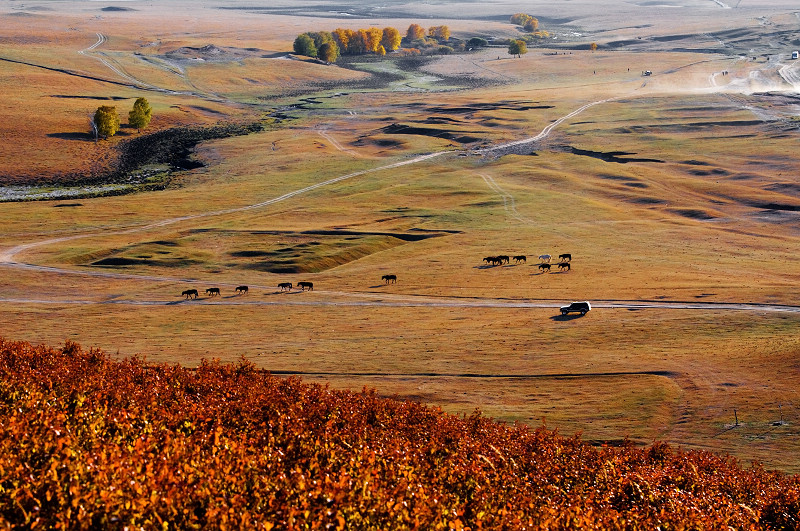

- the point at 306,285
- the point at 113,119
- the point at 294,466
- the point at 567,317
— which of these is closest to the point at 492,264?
the point at 306,285

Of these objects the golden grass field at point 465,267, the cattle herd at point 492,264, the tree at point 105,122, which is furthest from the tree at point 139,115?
the cattle herd at point 492,264

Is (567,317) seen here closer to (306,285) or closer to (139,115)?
(306,285)

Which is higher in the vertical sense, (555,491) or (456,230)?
(555,491)

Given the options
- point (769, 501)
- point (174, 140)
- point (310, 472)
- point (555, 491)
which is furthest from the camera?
point (174, 140)

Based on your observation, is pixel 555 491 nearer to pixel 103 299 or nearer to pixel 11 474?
pixel 11 474

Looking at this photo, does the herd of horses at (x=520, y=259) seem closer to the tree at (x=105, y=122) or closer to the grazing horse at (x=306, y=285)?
the grazing horse at (x=306, y=285)

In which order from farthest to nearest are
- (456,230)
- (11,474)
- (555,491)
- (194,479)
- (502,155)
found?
(502,155), (456,230), (555,491), (194,479), (11,474)

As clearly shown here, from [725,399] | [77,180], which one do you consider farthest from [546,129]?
[725,399]
